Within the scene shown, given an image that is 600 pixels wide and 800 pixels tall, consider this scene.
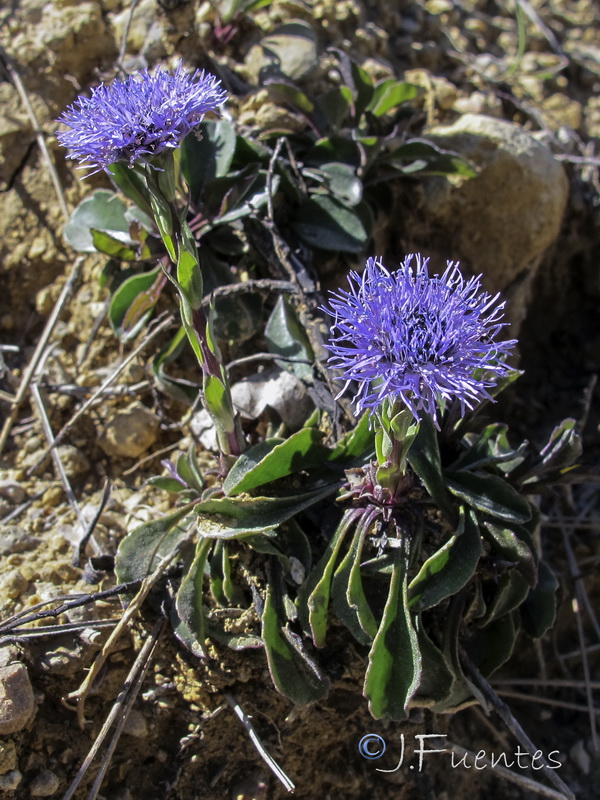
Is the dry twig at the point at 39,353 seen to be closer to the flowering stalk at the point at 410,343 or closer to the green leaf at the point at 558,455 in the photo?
the flowering stalk at the point at 410,343

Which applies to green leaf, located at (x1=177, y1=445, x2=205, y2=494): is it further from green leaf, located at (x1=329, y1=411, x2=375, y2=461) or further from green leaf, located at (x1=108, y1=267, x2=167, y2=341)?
green leaf, located at (x1=108, y1=267, x2=167, y2=341)

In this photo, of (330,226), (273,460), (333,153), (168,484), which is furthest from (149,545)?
(333,153)

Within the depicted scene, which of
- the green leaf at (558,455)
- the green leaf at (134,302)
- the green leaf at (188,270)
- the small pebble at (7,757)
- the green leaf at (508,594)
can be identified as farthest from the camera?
the green leaf at (134,302)

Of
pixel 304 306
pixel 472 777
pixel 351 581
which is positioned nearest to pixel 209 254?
pixel 304 306

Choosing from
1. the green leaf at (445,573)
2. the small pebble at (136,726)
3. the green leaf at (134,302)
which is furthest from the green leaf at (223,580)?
the green leaf at (134,302)

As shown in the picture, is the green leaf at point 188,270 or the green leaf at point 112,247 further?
the green leaf at point 112,247

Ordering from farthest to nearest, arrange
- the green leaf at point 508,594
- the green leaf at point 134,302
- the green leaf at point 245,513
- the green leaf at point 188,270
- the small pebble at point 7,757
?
1. the green leaf at point 134,302
2. the green leaf at point 508,594
3. the green leaf at point 245,513
4. the small pebble at point 7,757
5. the green leaf at point 188,270

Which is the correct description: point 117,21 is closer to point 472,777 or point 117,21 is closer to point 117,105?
point 117,105
